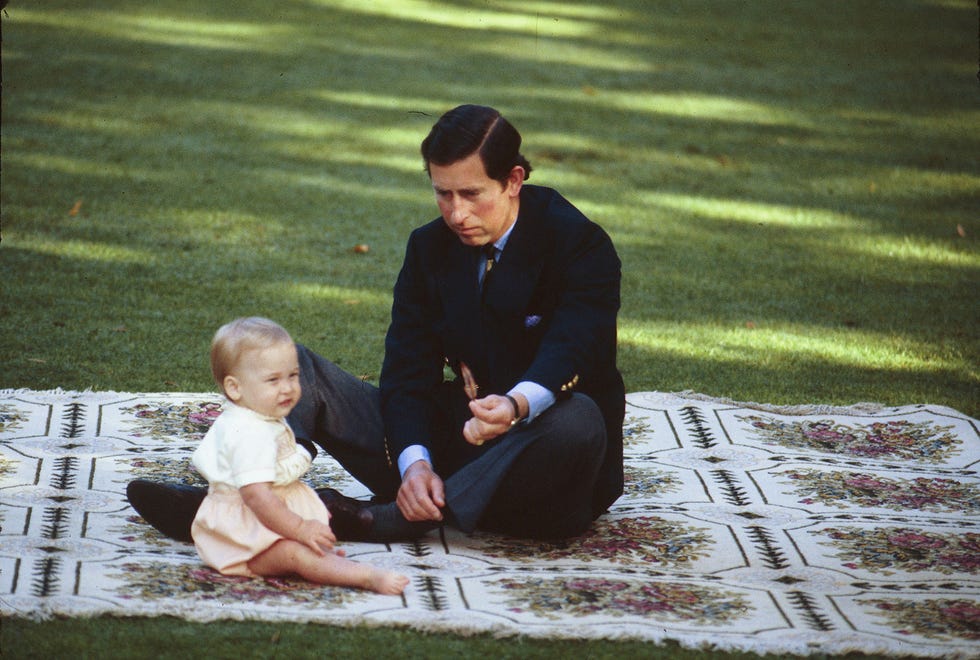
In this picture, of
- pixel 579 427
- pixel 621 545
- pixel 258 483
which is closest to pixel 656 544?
pixel 621 545

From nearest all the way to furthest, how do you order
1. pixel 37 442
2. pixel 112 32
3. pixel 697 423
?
pixel 37 442
pixel 697 423
pixel 112 32

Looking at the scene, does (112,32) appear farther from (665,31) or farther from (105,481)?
(105,481)

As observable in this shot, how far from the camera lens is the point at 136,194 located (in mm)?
6801

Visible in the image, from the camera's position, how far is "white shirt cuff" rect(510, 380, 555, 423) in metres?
2.96

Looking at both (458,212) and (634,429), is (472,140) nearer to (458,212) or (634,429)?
(458,212)

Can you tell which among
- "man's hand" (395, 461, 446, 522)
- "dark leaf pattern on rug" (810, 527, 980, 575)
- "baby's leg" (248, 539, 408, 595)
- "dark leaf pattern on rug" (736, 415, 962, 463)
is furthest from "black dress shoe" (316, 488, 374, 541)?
"dark leaf pattern on rug" (736, 415, 962, 463)

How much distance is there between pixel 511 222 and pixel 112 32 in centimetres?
758

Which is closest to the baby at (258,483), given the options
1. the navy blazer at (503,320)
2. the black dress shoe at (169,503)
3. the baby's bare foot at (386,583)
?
the baby's bare foot at (386,583)

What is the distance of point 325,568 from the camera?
2809mm

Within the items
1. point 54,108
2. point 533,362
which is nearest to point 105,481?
point 533,362

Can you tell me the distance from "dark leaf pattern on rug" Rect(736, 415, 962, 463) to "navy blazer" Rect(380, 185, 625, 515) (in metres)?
1.05

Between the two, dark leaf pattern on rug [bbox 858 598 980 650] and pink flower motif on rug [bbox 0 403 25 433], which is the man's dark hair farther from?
pink flower motif on rug [bbox 0 403 25 433]

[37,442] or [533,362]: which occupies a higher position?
[533,362]

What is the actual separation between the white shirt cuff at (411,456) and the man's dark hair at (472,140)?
0.67 m
